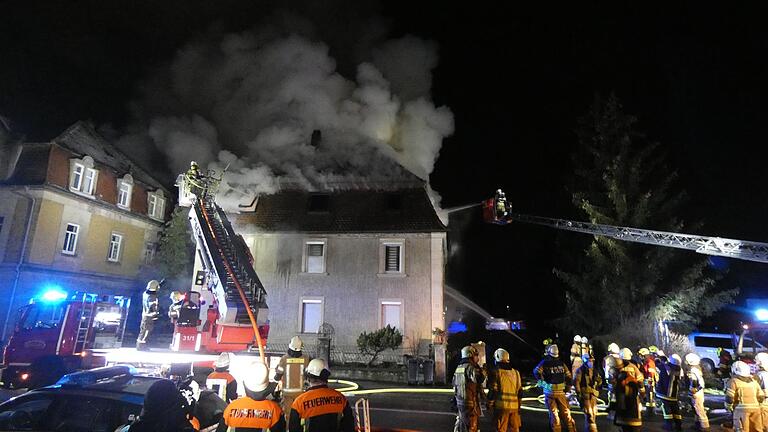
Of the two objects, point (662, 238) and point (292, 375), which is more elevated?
point (662, 238)

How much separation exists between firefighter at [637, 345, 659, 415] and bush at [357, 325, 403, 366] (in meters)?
9.41

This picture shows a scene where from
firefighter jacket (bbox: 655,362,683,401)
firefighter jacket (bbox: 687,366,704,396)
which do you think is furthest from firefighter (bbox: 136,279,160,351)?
firefighter jacket (bbox: 687,366,704,396)

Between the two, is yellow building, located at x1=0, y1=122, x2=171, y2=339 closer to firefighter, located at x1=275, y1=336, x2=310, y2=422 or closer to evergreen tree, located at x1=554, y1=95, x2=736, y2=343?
firefighter, located at x1=275, y1=336, x2=310, y2=422

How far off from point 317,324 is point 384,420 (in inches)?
460

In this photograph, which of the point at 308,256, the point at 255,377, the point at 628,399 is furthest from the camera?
the point at 308,256

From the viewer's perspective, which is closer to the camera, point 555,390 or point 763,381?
point 555,390

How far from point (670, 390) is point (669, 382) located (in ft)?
0.58

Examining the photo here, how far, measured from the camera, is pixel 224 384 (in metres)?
6.71

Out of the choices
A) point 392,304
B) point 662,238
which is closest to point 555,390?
point 662,238

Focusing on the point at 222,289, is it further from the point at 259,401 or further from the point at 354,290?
the point at 354,290

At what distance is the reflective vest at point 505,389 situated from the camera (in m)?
7.28

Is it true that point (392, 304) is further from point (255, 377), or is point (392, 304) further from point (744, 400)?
point (255, 377)

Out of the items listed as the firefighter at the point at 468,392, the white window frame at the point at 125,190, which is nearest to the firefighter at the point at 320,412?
the firefighter at the point at 468,392

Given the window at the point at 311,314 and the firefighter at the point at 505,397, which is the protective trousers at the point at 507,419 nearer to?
the firefighter at the point at 505,397
